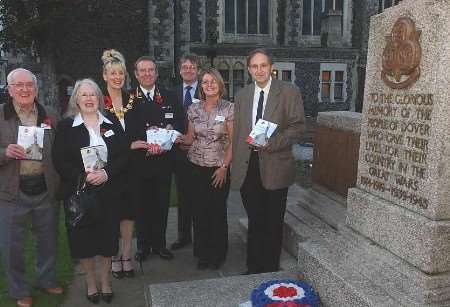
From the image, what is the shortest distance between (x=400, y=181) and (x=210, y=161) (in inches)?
73.9

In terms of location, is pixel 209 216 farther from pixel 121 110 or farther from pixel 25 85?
pixel 25 85

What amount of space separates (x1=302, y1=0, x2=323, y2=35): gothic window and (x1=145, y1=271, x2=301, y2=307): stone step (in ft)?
70.1

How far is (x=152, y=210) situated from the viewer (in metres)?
4.60

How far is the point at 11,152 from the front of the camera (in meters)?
3.35

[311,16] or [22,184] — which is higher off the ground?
[311,16]

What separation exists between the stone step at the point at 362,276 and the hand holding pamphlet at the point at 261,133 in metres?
0.90

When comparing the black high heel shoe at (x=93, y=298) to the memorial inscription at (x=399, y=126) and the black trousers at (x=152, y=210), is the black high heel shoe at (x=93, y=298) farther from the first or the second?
the memorial inscription at (x=399, y=126)

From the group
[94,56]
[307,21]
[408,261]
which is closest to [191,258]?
[408,261]

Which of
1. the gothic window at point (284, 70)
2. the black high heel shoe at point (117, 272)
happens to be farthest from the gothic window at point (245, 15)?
the black high heel shoe at point (117, 272)

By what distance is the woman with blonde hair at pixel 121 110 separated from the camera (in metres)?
4.05

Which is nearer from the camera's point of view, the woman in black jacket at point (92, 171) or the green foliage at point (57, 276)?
the woman in black jacket at point (92, 171)

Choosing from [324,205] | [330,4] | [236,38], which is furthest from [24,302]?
[330,4]

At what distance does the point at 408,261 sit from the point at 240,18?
20811 millimetres

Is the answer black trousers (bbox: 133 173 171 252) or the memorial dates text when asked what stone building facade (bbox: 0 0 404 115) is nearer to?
black trousers (bbox: 133 173 171 252)
